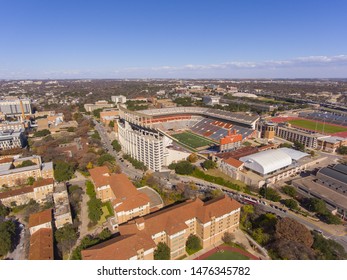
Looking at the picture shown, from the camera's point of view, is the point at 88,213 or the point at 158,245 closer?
the point at 158,245

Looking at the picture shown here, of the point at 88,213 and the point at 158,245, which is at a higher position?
the point at 158,245

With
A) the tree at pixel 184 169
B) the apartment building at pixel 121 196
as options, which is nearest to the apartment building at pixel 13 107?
the apartment building at pixel 121 196

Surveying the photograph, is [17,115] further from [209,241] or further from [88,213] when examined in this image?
[209,241]

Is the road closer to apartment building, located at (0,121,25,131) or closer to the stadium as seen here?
the stadium

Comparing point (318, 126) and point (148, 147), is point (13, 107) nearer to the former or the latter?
point (148, 147)

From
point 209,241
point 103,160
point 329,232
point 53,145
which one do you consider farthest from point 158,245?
point 53,145

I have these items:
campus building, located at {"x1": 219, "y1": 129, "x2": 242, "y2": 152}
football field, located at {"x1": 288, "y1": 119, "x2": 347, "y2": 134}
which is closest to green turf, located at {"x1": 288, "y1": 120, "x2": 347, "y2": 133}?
football field, located at {"x1": 288, "y1": 119, "x2": 347, "y2": 134}
